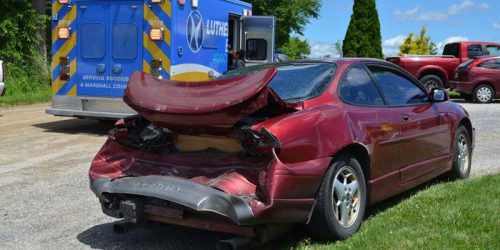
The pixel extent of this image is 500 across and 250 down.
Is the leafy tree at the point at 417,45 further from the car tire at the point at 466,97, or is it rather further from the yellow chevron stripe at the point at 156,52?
the yellow chevron stripe at the point at 156,52

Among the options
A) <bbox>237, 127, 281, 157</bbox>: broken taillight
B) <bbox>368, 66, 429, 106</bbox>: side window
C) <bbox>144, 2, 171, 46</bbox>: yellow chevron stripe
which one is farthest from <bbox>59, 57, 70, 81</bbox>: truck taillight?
<bbox>237, 127, 281, 157</bbox>: broken taillight

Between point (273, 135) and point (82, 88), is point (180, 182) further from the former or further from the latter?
point (82, 88)

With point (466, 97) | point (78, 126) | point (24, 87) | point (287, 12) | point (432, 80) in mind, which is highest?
point (287, 12)

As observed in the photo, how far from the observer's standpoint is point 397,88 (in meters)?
6.07

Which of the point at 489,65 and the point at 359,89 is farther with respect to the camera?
the point at 489,65

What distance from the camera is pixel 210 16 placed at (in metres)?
11.8

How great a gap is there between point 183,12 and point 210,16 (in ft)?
3.57

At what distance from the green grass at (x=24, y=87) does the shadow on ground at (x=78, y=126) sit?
3.82 metres

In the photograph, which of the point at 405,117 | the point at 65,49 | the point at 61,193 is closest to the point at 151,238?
the point at 61,193

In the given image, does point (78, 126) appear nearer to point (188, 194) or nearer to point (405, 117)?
point (405, 117)

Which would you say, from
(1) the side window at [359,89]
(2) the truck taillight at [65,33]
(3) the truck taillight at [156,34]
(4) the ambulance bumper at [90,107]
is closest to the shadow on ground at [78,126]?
(4) the ambulance bumper at [90,107]

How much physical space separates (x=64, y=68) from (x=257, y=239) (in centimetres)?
815

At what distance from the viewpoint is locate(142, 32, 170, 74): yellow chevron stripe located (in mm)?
10617

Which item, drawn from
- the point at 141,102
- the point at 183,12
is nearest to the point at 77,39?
the point at 183,12
